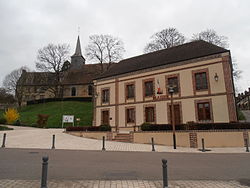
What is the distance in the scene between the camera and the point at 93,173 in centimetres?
596

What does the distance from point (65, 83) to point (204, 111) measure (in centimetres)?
3516

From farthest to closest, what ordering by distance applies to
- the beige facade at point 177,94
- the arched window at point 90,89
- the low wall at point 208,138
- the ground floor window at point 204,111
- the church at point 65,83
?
the church at point 65,83, the arched window at point 90,89, the ground floor window at point 204,111, the beige facade at point 177,94, the low wall at point 208,138

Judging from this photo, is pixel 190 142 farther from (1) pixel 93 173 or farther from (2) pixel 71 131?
(2) pixel 71 131

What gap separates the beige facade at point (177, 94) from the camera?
16594 mm

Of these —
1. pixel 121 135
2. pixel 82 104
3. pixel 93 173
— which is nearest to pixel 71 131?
pixel 121 135

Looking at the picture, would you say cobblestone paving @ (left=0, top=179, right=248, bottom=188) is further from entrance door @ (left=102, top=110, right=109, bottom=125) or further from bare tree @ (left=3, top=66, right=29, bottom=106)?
bare tree @ (left=3, top=66, right=29, bottom=106)

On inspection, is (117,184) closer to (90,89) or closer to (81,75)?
(90,89)

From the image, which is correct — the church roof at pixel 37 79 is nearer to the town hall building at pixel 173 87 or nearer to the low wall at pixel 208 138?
the town hall building at pixel 173 87

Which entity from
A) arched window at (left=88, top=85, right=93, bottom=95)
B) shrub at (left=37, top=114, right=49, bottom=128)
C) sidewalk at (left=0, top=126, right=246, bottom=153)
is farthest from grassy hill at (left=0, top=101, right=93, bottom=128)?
sidewalk at (left=0, top=126, right=246, bottom=153)

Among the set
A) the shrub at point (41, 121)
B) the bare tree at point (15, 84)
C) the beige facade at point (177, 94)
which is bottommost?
the shrub at point (41, 121)

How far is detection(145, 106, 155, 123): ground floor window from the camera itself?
1991cm

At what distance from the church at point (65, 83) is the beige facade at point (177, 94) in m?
18.5

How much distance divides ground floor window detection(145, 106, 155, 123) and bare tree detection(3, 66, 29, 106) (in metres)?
37.0

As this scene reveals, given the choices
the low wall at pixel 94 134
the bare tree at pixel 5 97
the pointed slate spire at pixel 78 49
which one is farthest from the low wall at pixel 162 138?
the bare tree at pixel 5 97
